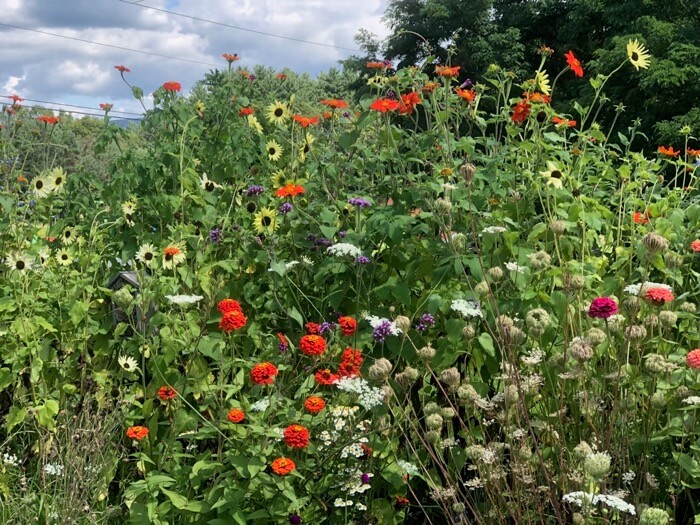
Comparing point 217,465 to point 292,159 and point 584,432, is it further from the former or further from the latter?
point 292,159

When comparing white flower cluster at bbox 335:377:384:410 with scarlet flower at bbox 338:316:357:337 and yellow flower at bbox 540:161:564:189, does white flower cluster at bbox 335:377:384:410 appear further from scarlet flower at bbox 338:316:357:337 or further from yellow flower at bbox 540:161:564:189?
Answer: yellow flower at bbox 540:161:564:189

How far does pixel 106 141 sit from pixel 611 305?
8.88 feet

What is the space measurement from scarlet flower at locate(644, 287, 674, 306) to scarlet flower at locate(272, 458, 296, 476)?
1.05 meters

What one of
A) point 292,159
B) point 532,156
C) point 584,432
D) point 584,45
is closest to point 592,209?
point 532,156

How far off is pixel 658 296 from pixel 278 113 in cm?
225

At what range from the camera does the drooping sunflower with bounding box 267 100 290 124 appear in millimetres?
3604

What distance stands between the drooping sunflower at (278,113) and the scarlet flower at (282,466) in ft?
6.70

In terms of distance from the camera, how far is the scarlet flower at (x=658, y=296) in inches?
75.2

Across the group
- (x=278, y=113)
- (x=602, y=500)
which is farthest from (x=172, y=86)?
(x=602, y=500)

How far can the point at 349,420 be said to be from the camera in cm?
219

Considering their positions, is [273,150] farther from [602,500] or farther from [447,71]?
[602,500]

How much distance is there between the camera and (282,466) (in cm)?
196

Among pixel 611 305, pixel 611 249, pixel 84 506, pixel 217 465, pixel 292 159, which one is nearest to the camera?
pixel 611 305

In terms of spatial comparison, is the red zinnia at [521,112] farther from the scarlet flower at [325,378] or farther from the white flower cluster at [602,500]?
the white flower cluster at [602,500]
